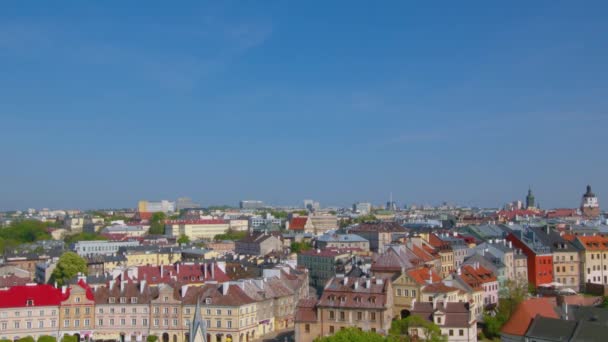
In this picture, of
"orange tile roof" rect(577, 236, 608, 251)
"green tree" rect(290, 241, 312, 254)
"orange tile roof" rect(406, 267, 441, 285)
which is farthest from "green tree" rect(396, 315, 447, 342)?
"green tree" rect(290, 241, 312, 254)

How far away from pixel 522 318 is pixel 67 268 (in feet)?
207

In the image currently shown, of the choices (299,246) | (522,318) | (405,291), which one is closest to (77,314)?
(405,291)

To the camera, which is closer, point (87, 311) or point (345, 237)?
point (87, 311)

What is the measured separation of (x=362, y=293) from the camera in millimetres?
63781

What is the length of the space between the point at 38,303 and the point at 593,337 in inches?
1908

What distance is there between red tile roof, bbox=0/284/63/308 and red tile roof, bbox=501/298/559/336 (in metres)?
41.3

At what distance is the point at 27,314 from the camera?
Answer: 6856 cm

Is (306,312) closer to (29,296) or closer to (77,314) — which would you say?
(77,314)

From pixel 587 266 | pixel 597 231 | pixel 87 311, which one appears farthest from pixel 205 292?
pixel 597 231

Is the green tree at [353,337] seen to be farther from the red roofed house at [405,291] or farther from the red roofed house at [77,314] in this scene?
the red roofed house at [77,314]

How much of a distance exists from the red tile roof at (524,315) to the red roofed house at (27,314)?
41196 millimetres

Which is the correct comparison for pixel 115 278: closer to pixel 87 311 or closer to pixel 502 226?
pixel 87 311

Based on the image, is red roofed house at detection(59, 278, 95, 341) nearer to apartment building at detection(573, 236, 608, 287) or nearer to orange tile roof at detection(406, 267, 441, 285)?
orange tile roof at detection(406, 267, 441, 285)

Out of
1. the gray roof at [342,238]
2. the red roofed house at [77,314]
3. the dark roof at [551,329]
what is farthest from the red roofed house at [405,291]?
the gray roof at [342,238]
